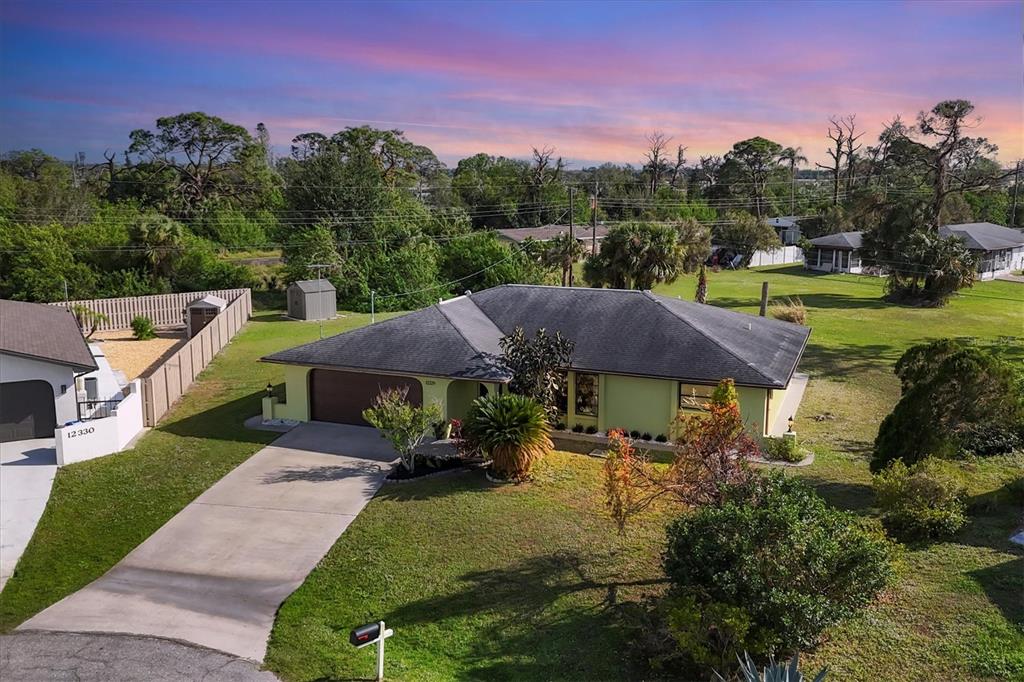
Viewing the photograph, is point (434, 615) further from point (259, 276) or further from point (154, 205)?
point (154, 205)

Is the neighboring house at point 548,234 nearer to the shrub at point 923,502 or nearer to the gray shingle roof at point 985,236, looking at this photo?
the gray shingle roof at point 985,236

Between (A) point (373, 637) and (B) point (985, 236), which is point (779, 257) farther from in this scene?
(A) point (373, 637)

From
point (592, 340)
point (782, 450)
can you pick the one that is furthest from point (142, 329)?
point (782, 450)

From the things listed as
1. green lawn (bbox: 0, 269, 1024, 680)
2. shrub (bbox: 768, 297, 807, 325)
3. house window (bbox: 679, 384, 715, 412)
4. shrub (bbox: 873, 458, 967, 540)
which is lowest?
green lawn (bbox: 0, 269, 1024, 680)

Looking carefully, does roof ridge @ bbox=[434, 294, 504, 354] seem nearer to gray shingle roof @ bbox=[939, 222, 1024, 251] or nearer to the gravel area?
the gravel area

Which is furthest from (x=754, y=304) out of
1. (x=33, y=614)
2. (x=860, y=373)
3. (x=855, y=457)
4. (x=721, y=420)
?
(x=33, y=614)

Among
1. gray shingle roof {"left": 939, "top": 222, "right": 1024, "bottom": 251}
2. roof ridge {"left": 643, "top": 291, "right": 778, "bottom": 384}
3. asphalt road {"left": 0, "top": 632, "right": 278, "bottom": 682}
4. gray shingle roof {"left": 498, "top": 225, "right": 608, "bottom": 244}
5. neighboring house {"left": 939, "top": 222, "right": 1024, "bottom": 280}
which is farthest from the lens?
gray shingle roof {"left": 498, "top": 225, "right": 608, "bottom": 244}

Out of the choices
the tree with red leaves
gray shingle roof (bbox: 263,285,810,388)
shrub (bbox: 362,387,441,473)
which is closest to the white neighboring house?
gray shingle roof (bbox: 263,285,810,388)
